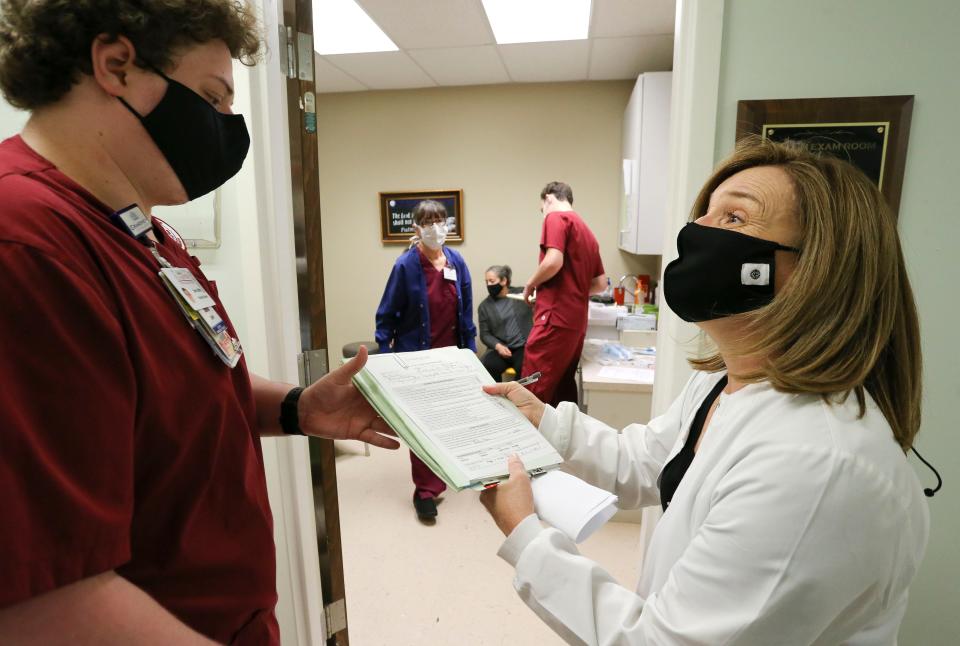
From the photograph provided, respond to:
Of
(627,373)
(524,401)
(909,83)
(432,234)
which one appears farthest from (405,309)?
(909,83)

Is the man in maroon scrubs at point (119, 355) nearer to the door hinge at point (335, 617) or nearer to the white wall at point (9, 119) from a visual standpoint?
the white wall at point (9, 119)

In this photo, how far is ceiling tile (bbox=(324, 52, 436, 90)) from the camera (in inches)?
135

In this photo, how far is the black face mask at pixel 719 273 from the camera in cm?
78

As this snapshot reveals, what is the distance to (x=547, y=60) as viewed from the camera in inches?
137

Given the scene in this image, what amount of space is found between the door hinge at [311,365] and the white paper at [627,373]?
1.54 meters

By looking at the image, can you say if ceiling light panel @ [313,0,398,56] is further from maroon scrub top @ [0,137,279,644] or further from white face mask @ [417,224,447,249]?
maroon scrub top @ [0,137,279,644]

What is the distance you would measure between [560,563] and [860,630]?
0.39 m

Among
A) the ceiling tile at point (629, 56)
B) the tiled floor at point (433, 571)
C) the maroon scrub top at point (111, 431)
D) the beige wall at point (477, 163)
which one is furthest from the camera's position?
the beige wall at point (477, 163)

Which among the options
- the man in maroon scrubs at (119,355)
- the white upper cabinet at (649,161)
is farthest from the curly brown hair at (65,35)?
the white upper cabinet at (649,161)

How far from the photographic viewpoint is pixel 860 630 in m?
0.68

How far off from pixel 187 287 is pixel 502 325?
3.11m

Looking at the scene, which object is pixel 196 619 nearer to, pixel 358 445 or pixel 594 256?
pixel 594 256

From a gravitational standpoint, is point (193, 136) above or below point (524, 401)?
above

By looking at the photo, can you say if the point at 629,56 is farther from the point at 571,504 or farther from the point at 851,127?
the point at 571,504
